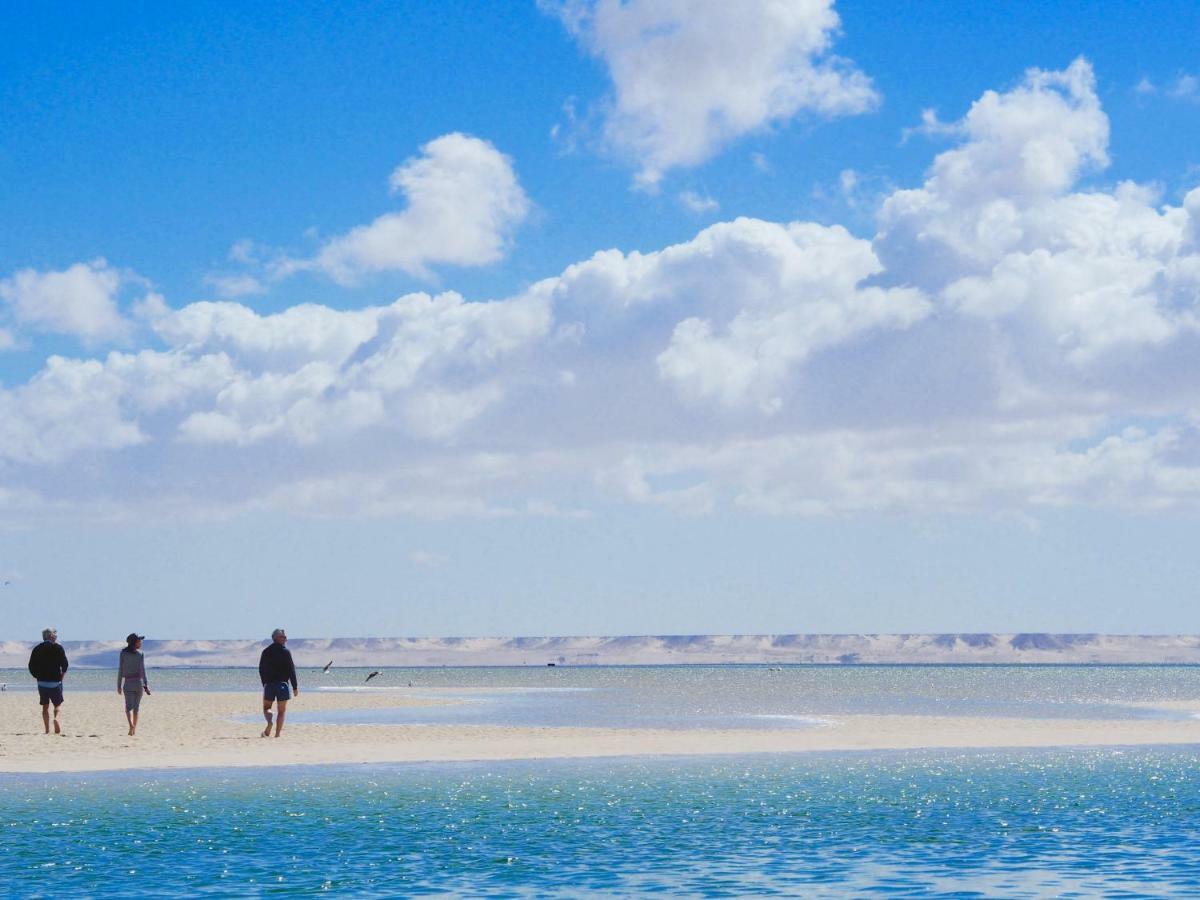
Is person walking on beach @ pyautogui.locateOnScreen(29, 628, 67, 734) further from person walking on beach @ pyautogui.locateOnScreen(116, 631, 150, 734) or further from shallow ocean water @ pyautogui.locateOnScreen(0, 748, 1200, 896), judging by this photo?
shallow ocean water @ pyautogui.locateOnScreen(0, 748, 1200, 896)

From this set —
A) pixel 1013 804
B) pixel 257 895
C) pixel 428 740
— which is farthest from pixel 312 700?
pixel 257 895

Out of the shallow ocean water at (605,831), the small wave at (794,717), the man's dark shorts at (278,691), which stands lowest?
the small wave at (794,717)

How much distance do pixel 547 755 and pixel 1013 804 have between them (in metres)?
12.7

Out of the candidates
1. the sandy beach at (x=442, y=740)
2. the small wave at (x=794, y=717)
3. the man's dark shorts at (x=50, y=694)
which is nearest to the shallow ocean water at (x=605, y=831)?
the sandy beach at (x=442, y=740)

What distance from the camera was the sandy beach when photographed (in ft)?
107

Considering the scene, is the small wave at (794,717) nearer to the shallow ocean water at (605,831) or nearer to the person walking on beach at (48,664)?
the shallow ocean water at (605,831)

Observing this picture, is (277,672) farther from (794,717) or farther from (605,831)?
(794,717)

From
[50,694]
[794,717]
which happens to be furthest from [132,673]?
[794,717]

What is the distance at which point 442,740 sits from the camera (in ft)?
132

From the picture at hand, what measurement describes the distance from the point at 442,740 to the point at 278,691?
6.90 metres

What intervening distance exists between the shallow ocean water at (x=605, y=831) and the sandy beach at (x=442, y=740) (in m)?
2.91

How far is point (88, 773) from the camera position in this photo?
95.8ft

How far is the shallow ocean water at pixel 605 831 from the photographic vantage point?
59.5 feet

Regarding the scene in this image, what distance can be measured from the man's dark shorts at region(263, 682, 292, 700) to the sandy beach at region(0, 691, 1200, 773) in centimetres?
122
